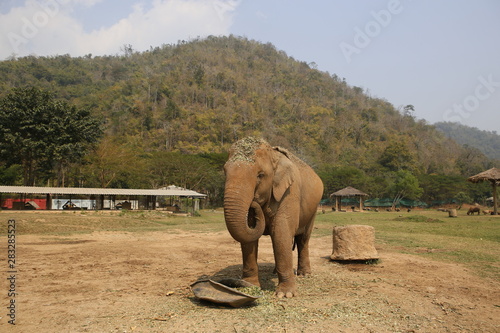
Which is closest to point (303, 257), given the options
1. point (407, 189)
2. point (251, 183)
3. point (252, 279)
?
point (252, 279)

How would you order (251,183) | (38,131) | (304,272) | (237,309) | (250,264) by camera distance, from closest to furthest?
(237,309), (251,183), (250,264), (304,272), (38,131)

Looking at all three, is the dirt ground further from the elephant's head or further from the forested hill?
the forested hill

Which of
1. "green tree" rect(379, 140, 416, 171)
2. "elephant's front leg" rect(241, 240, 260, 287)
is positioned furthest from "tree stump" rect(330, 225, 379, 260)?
"green tree" rect(379, 140, 416, 171)

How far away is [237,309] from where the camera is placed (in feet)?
18.8

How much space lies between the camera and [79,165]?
5038 cm

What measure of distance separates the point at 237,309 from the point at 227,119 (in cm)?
9871

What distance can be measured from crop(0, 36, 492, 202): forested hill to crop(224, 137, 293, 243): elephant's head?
4782 centimetres

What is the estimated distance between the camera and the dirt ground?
5.14 m

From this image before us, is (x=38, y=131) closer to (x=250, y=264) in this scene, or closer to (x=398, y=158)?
(x=250, y=264)

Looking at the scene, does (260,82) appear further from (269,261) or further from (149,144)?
(269,261)

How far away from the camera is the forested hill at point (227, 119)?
225 feet

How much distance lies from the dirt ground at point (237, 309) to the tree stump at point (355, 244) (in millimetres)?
307

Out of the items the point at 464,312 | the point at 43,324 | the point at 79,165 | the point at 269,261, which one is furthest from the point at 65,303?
the point at 79,165

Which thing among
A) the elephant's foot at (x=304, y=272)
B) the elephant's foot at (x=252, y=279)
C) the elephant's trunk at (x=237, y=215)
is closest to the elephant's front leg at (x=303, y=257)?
the elephant's foot at (x=304, y=272)
